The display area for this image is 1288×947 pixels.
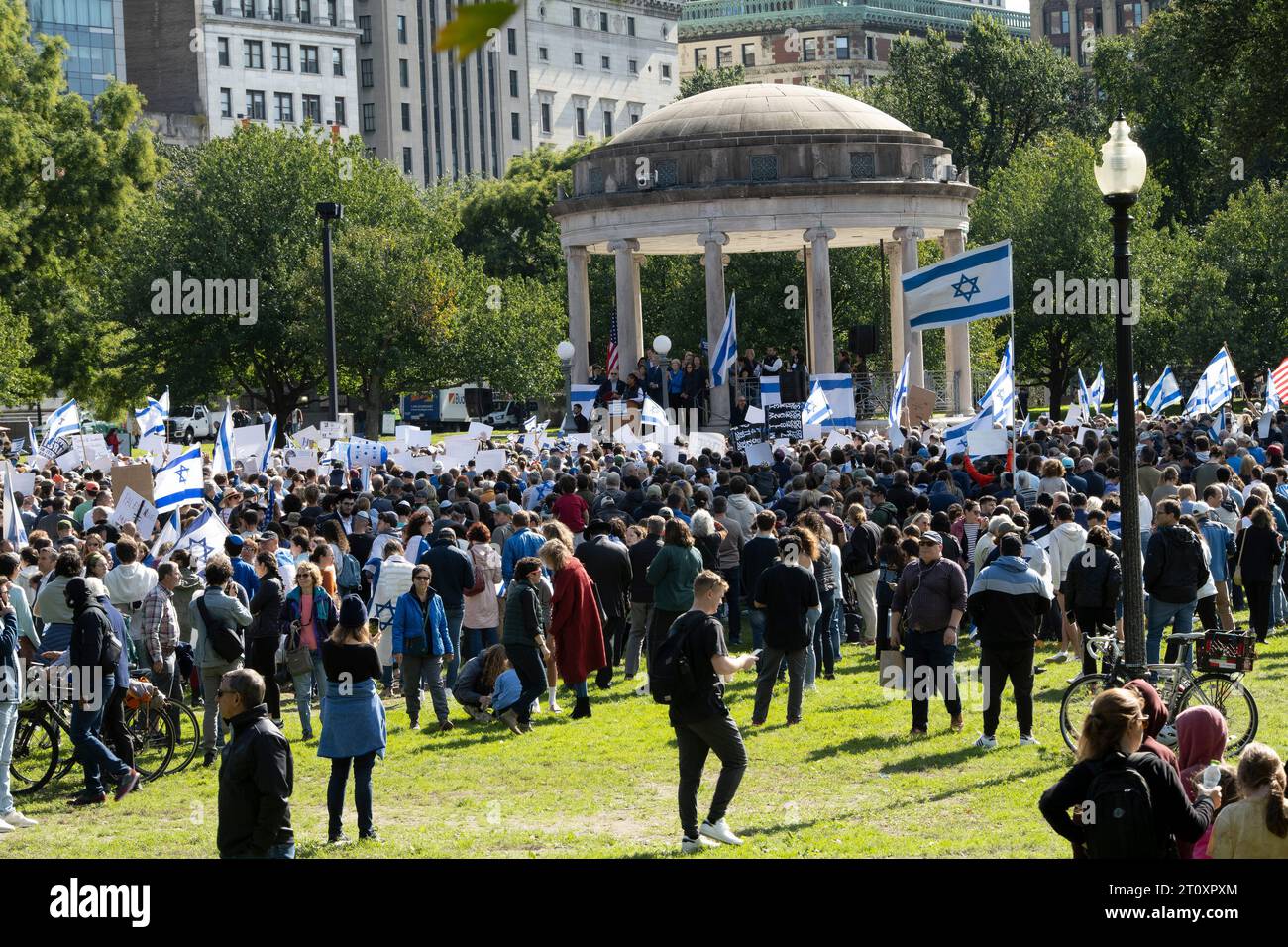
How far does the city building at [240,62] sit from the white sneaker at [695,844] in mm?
107775

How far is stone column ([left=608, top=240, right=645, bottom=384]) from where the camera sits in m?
47.7

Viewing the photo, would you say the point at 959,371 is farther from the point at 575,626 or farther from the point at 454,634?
the point at 575,626

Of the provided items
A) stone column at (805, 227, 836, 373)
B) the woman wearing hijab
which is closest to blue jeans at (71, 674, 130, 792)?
the woman wearing hijab

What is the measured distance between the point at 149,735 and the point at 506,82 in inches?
5159

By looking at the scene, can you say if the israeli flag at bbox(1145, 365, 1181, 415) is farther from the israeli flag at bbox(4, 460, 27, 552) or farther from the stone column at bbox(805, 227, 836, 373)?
the israeli flag at bbox(4, 460, 27, 552)

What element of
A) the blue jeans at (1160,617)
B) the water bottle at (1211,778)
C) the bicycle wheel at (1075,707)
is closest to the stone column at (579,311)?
the blue jeans at (1160,617)

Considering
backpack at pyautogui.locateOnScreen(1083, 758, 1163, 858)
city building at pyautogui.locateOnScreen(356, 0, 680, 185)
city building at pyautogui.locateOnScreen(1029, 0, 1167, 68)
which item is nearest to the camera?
backpack at pyautogui.locateOnScreen(1083, 758, 1163, 858)

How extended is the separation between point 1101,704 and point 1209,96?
37.5 m

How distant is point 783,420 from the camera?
117 feet

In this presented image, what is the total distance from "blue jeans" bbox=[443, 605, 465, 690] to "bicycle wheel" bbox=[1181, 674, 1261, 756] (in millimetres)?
7415

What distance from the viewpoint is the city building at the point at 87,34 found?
→ 10931cm

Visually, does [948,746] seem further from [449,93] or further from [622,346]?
[449,93]

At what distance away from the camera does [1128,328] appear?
1447 cm

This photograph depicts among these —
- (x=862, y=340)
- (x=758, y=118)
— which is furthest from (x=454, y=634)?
(x=758, y=118)
